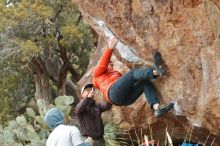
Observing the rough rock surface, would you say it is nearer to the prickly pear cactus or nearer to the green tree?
the prickly pear cactus

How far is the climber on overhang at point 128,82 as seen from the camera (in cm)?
757

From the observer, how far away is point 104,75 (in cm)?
809

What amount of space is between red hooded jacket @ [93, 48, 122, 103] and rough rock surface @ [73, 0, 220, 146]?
0.65 metres

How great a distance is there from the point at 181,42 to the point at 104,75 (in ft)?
4.39

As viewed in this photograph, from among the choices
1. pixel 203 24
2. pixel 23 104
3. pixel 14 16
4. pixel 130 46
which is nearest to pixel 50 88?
pixel 23 104

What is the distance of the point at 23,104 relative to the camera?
17703mm

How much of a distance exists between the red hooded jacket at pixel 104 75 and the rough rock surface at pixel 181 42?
0.65 meters

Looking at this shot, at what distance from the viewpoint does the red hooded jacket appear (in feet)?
26.0

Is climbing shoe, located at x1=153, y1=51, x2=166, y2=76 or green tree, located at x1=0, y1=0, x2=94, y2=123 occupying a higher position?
green tree, located at x1=0, y1=0, x2=94, y2=123

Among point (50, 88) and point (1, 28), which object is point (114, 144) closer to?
point (1, 28)

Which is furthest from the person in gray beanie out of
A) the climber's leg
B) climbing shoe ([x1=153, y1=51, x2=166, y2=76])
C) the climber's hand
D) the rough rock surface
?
the rough rock surface

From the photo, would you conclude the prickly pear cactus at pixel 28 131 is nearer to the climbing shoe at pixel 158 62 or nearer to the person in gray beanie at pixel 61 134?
the person in gray beanie at pixel 61 134

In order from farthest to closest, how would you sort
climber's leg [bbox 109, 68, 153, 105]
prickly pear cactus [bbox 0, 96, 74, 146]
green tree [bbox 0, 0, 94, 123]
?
green tree [bbox 0, 0, 94, 123]
prickly pear cactus [bbox 0, 96, 74, 146]
climber's leg [bbox 109, 68, 153, 105]

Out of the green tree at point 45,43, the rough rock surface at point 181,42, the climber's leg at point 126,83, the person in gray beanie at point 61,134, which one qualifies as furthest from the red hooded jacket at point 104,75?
the green tree at point 45,43
